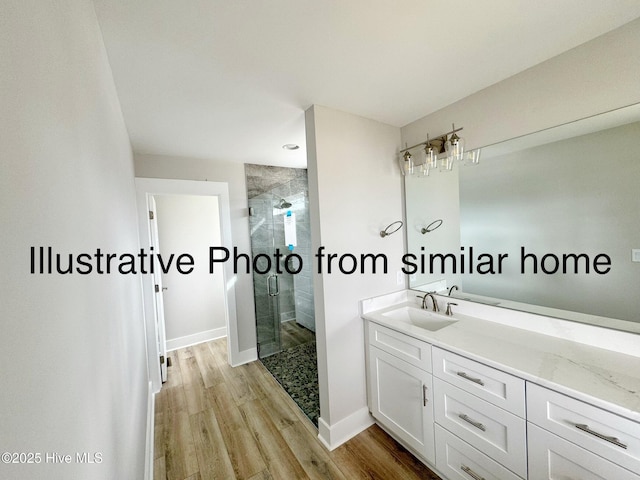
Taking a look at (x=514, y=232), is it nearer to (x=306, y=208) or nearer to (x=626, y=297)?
(x=626, y=297)

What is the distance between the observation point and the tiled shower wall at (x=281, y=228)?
10.3ft

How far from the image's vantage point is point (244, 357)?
3047 mm

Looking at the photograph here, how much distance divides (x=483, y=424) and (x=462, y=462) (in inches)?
12.0

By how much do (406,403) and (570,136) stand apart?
191 centimetres

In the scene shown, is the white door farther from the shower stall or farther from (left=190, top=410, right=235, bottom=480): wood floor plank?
the shower stall

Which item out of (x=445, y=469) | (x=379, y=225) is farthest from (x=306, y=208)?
(x=445, y=469)

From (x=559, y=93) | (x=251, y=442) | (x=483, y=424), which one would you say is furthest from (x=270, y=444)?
(x=559, y=93)

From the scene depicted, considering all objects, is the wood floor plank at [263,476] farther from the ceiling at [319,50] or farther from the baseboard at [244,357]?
the ceiling at [319,50]

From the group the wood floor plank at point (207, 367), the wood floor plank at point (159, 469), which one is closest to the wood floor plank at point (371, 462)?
the wood floor plank at point (159, 469)

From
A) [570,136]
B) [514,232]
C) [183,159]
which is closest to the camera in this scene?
[570,136]

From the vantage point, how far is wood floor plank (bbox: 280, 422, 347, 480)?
5.30ft

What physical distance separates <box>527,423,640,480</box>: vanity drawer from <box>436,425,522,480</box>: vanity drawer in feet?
0.50

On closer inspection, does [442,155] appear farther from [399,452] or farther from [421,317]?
[399,452]

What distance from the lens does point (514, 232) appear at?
1.69m
